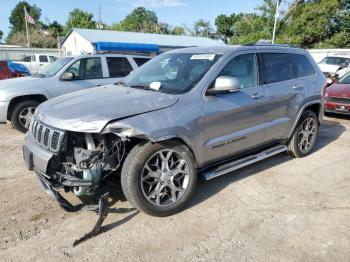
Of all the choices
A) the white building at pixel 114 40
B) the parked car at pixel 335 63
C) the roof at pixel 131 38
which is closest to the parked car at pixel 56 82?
the parked car at pixel 335 63

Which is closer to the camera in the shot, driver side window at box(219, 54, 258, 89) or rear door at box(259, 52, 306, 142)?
driver side window at box(219, 54, 258, 89)

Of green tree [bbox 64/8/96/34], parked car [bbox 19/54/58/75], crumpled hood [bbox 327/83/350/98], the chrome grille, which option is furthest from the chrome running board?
green tree [bbox 64/8/96/34]

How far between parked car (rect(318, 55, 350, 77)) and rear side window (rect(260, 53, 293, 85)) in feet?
45.1

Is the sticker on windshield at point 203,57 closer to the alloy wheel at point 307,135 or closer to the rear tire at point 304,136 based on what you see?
the rear tire at point 304,136

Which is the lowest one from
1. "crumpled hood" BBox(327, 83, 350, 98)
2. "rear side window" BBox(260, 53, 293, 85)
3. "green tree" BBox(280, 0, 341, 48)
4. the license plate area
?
the license plate area

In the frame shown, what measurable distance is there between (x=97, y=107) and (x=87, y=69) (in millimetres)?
4663

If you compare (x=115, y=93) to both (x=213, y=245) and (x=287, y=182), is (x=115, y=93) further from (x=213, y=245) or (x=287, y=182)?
(x=287, y=182)

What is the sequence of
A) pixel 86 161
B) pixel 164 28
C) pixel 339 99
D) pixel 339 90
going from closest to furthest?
pixel 86 161 → pixel 339 99 → pixel 339 90 → pixel 164 28

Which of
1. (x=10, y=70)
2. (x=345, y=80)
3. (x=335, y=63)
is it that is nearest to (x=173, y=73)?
(x=345, y=80)

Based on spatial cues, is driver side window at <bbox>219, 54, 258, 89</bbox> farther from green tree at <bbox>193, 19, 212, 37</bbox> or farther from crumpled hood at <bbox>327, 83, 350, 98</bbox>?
green tree at <bbox>193, 19, 212, 37</bbox>

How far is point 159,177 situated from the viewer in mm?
3537

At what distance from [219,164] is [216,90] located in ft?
3.18

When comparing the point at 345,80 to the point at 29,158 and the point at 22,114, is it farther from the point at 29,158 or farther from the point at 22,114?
the point at 29,158

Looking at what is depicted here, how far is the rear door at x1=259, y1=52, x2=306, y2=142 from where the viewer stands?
4.64 meters
